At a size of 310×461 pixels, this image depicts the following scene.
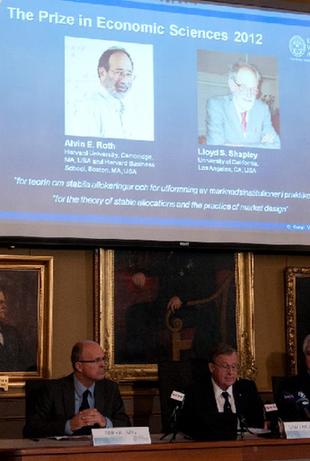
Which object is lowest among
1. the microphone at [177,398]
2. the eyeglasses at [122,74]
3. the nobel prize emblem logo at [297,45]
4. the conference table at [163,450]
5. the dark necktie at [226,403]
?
the conference table at [163,450]

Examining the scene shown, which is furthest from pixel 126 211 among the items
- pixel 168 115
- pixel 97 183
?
pixel 168 115

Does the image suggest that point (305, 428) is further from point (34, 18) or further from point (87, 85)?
point (34, 18)

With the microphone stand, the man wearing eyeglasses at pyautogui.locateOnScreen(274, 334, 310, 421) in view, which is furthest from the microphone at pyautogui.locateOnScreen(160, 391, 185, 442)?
the man wearing eyeglasses at pyautogui.locateOnScreen(274, 334, 310, 421)

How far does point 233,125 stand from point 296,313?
129 cm

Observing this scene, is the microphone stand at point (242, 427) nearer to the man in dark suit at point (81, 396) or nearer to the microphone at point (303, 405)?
the microphone at point (303, 405)

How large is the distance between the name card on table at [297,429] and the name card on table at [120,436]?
66 cm

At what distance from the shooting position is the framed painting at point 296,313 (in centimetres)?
652

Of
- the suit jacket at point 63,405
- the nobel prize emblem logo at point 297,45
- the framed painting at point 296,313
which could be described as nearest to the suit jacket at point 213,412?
the suit jacket at point 63,405

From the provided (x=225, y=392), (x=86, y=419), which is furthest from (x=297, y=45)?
(x=86, y=419)

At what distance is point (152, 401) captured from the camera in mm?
6254

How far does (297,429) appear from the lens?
4715 mm

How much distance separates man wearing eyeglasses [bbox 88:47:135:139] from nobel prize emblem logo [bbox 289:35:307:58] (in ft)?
3.70

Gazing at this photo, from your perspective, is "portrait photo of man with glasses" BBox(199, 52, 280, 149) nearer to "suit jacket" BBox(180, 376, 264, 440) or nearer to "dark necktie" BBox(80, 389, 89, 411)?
"suit jacket" BBox(180, 376, 264, 440)

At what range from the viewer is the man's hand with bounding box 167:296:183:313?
20.9 ft
